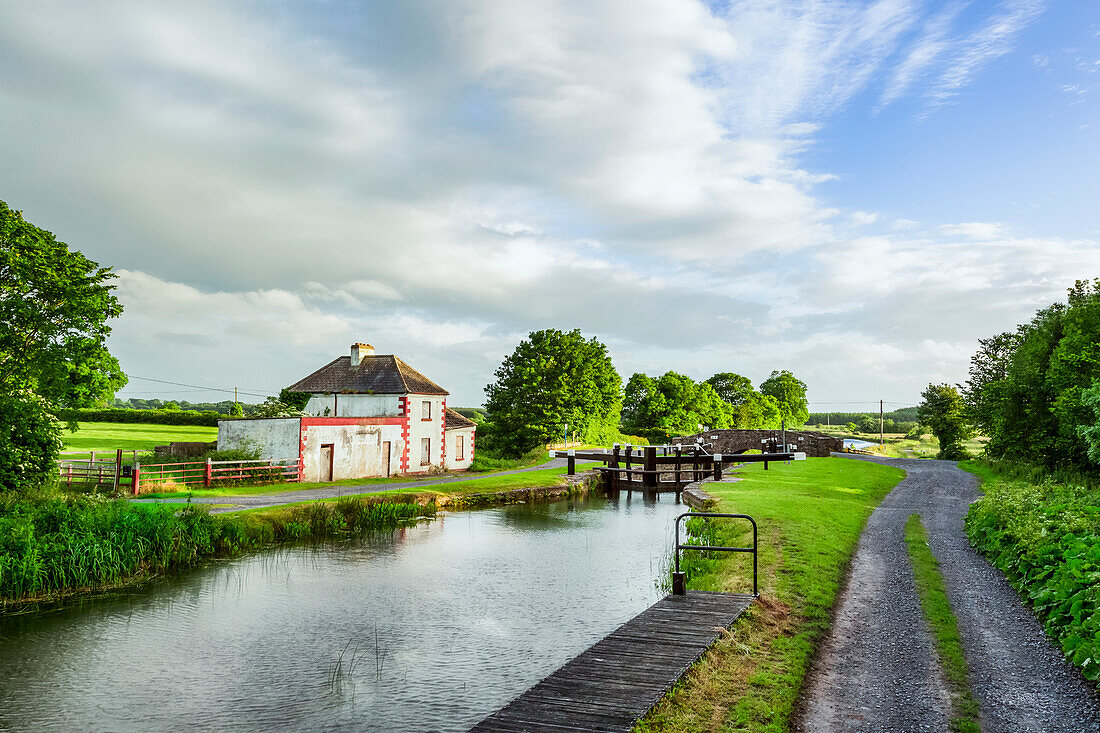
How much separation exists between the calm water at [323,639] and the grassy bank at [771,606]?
100 inches

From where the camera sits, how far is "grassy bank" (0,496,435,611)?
13656 mm

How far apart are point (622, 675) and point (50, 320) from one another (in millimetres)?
23891

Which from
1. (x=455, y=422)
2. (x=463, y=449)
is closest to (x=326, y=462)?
(x=455, y=422)

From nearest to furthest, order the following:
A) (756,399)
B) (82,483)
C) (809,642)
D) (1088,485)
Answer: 1. (809,642)
2. (1088,485)
3. (82,483)
4. (756,399)

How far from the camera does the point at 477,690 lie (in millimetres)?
9281

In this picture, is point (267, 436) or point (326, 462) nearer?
point (267, 436)

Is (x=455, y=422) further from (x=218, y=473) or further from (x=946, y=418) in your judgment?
(x=946, y=418)

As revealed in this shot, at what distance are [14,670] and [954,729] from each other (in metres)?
12.3

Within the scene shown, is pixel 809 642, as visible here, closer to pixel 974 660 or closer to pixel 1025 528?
pixel 974 660

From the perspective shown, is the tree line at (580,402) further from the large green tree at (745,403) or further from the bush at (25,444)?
the bush at (25,444)

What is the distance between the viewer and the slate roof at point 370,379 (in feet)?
125

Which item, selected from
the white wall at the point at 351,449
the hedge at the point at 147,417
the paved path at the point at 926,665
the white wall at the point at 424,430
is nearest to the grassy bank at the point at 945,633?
the paved path at the point at 926,665

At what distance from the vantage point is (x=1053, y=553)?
11336 mm

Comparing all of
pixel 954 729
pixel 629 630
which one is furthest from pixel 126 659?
pixel 954 729
